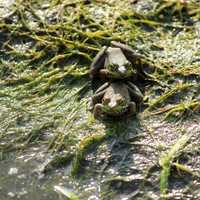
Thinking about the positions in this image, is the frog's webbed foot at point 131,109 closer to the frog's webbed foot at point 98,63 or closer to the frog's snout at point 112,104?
the frog's snout at point 112,104

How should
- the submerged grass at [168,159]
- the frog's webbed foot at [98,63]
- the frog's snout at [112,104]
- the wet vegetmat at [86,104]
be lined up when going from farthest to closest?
the frog's webbed foot at [98,63], the frog's snout at [112,104], the wet vegetmat at [86,104], the submerged grass at [168,159]

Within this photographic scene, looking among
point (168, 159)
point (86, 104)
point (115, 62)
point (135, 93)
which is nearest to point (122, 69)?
point (115, 62)

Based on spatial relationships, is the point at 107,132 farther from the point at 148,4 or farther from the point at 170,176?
the point at 148,4

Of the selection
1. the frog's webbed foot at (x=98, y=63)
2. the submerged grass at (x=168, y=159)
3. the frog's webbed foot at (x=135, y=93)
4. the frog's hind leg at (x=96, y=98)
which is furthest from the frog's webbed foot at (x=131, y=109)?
the frog's webbed foot at (x=98, y=63)

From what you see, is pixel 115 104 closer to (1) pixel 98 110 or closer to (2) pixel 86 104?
(1) pixel 98 110

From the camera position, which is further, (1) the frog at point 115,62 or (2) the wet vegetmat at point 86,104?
(1) the frog at point 115,62

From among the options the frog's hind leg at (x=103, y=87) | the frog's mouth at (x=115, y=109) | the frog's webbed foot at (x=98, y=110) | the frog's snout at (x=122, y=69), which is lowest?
the frog's webbed foot at (x=98, y=110)
